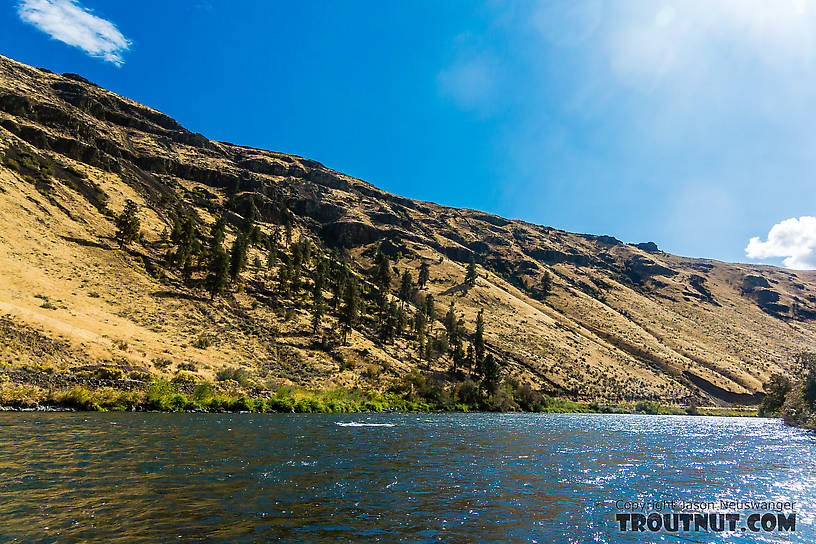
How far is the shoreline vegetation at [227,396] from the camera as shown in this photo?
37.3 metres

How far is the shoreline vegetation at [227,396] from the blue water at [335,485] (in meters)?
6.33

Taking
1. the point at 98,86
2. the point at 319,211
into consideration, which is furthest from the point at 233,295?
the point at 98,86

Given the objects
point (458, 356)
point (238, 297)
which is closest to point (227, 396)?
point (238, 297)

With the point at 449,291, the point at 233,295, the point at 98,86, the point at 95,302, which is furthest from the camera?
the point at 98,86

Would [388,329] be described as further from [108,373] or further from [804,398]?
[804,398]

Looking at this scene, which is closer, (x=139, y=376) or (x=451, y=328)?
(x=139, y=376)

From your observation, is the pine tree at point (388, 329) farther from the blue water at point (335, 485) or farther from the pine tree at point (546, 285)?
the pine tree at point (546, 285)

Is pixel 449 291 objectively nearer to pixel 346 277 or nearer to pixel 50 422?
pixel 346 277

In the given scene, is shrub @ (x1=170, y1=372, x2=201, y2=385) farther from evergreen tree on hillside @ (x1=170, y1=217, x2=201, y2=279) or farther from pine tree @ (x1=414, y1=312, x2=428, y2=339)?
pine tree @ (x1=414, y1=312, x2=428, y2=339)

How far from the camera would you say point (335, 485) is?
16469 millimetres

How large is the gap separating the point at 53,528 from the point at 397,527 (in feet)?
28.5

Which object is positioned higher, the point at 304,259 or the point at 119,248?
the point at 304,259

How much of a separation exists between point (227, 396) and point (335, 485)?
39815 millimetres

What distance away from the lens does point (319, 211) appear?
191 m
